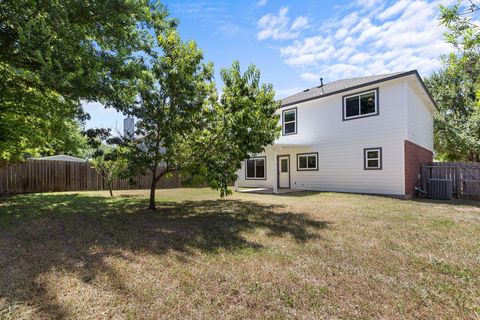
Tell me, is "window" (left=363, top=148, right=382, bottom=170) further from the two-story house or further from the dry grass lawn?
the dry grass lawn

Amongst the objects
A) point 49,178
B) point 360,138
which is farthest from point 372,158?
point 49,178

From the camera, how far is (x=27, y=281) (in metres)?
3.10

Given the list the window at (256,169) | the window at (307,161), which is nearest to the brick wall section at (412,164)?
the window at (307,161)

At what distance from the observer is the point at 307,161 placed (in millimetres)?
15211

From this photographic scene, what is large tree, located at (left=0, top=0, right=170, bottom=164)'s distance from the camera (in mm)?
4754

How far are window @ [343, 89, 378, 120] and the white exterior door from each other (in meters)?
4.55

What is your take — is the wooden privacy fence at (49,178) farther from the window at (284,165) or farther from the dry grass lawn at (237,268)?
the window at (284,165)

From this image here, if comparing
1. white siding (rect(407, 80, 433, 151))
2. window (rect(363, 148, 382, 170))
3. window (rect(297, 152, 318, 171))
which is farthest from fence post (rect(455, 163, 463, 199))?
window (rect(297, 152, 318, 171))

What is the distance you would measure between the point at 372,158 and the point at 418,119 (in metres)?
4.10

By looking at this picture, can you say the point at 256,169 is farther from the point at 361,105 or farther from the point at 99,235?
the point at 99,235

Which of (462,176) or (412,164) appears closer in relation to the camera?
(462,176)

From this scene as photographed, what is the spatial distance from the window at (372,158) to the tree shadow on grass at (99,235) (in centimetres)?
674

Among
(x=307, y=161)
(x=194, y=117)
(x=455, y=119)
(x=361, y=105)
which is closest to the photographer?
(x=194, y=117)

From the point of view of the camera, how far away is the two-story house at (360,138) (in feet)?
38.2
